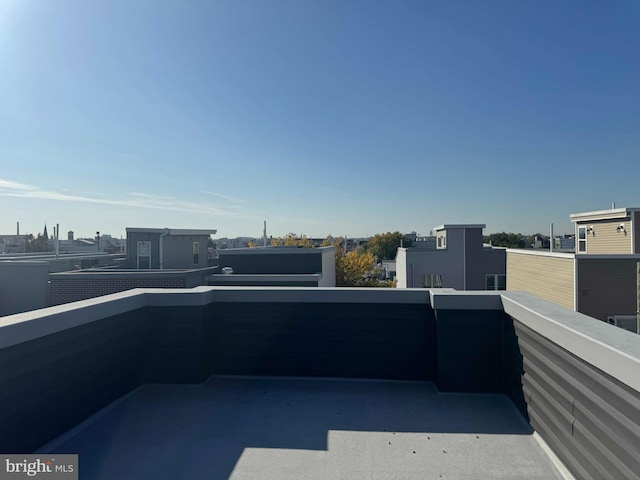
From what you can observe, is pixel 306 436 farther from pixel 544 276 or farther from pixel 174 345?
pixel 544 276

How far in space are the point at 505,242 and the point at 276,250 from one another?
5630cm

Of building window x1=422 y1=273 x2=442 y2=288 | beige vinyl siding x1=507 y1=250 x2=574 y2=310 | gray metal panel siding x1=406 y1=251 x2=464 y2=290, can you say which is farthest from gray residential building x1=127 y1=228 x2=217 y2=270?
beige vinyl siding x1=507 y1=250 x2=574 y2=310

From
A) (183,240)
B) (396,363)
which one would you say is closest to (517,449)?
(396,363)

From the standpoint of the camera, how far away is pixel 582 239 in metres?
17.6

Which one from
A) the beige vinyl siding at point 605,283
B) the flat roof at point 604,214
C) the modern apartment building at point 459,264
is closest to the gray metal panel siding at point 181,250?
the modern apartment building at point 459,264

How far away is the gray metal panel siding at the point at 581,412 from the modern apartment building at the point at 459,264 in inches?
723

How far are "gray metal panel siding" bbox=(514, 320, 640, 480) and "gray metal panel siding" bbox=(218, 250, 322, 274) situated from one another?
43.6ft

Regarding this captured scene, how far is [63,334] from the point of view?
3.37m

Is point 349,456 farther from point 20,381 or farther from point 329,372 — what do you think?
point 20,381

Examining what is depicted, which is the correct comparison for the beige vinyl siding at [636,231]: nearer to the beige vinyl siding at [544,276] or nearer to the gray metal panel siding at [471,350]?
the beige vinyl siding at [544,276]

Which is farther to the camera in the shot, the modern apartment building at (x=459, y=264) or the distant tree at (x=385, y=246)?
the distant tree at (x=385, y=246)

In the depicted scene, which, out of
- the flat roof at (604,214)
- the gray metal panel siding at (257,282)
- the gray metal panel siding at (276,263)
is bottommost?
the gray metal panel siding at (257,282)

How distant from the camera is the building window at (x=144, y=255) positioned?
1864 centimetres

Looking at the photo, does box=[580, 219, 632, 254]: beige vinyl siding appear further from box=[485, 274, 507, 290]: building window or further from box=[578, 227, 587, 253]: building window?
box=[485, 274, 507, 290]: building window
